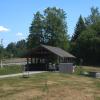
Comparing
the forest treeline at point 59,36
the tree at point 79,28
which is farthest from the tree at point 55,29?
the tree at point 79,28

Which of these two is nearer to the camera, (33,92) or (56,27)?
(33,92)

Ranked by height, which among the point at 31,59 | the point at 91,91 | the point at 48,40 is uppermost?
the point at 48,40

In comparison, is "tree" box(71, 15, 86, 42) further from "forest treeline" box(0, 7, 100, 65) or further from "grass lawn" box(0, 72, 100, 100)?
"grass lawn" box(0, 72, 100, 100)

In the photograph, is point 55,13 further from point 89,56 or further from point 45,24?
point 89,56

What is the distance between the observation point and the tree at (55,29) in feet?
322

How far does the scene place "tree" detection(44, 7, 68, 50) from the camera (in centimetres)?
9800

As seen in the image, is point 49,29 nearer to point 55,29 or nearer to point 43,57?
point 55,29

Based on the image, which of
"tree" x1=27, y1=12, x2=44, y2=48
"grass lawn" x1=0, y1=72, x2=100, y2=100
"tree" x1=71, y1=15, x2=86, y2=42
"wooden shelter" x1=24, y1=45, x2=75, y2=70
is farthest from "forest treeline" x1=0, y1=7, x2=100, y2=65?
"grass lawn" x1=0, y1=72, x2=100, y2=100

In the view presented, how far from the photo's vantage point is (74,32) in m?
123

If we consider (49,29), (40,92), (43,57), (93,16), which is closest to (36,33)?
(49,29)

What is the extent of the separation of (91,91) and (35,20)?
238ft

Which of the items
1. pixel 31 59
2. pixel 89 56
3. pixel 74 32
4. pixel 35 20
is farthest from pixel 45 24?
pixel 31 59

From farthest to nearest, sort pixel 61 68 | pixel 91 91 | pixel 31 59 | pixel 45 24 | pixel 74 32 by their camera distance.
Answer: pixel 74 32 → pixel 45 24 → pixel 31 59 → pixel 61 68 → pixel 91 91

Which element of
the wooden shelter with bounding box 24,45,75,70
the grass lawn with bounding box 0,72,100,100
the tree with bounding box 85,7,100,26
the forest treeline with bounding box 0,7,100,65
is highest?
the tree with bounding box 85,7,100,26
